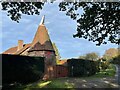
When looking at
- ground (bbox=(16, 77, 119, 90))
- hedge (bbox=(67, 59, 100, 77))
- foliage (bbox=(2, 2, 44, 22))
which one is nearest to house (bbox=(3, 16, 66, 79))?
hedge (bbox=(67, 59, 100, 77))

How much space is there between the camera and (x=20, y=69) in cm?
1875

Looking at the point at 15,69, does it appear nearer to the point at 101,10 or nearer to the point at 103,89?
the point at 103,89

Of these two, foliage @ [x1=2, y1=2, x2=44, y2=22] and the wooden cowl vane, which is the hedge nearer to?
the wooden cowl vane

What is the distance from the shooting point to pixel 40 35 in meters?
28.0

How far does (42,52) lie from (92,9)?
17720 millimetres

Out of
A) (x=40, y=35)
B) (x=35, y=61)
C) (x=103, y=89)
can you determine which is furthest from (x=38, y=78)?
(x=103, y=89)

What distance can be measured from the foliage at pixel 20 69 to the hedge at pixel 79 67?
4979 mm

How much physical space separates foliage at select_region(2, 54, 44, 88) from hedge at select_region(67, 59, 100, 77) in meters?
4.98

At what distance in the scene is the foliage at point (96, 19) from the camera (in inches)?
473

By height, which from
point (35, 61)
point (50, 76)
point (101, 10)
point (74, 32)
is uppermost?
point (101, 10)

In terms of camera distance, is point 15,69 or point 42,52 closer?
point 15,69

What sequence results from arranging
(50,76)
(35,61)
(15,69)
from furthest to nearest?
(50,76) < (35,61) < (15,69)

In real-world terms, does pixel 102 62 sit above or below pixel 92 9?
below

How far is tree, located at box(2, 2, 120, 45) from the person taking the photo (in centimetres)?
1162
